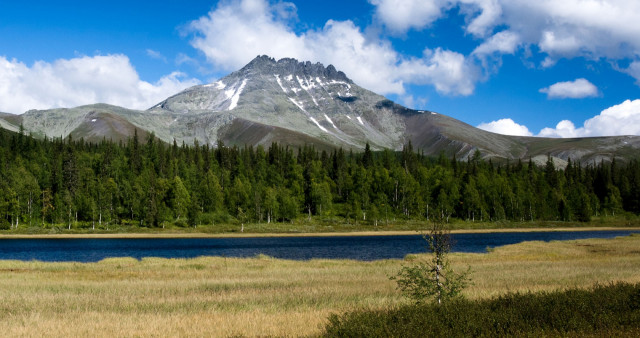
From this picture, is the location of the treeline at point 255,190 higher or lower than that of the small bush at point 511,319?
higher

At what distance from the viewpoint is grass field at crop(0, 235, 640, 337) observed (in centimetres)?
1897

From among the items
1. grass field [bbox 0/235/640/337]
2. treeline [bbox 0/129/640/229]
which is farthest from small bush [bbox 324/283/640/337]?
treeline [bbox 0/129/640/229]

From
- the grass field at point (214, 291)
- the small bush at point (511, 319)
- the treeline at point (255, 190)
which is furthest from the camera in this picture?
the treeline at point (255, 190)

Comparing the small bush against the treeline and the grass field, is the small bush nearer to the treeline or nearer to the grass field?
the grass field

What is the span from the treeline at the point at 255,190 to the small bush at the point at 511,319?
116752mm

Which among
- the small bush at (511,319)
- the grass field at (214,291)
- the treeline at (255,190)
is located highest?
the treeline at (255,190)

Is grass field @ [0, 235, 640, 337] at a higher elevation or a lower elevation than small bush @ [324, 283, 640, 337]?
lower

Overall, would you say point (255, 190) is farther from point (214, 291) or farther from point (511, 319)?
point (511, 319)

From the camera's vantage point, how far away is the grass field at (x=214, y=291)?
747 inches

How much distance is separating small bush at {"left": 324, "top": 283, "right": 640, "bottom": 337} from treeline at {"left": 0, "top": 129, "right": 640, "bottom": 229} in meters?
117

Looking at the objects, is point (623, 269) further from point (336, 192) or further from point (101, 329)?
point (336, 192)

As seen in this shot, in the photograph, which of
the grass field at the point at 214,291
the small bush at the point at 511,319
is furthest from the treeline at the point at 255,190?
the small bush at the point at 511,319

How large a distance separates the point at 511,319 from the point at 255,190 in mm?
142024

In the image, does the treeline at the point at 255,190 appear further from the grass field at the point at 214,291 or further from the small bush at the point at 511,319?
the small bush at the point at 511,319
